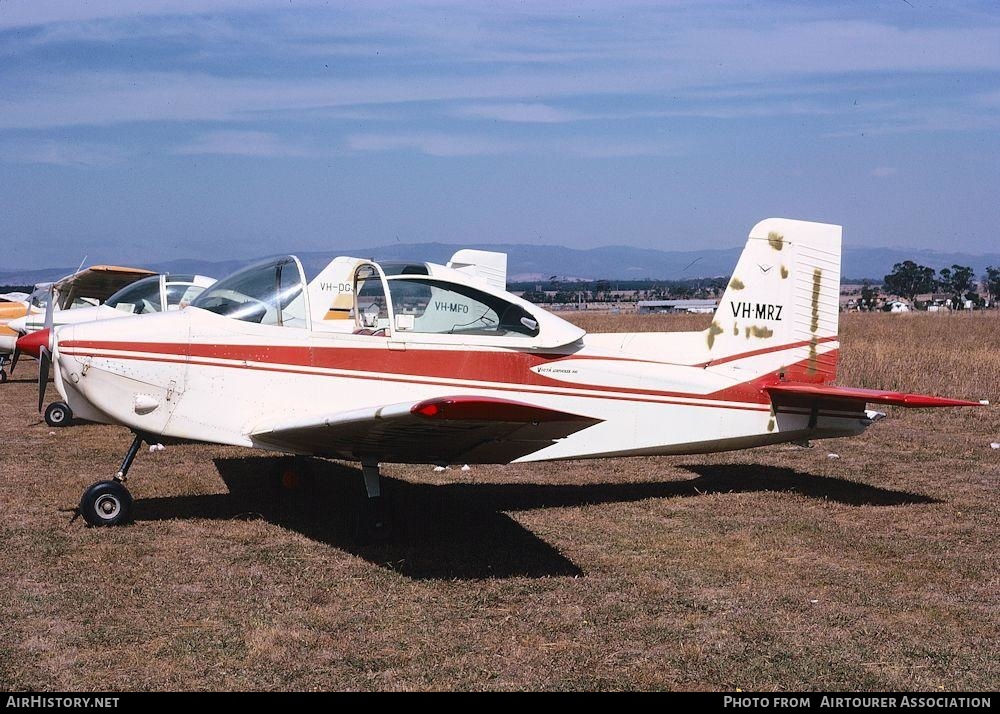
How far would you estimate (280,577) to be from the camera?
5.61 m

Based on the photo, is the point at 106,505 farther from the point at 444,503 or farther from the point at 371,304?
the point at 444,503

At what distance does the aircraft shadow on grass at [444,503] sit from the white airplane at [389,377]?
0.48 meters

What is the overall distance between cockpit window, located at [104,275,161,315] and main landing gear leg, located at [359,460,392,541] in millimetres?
7595

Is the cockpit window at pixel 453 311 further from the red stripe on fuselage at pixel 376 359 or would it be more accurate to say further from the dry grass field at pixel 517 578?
the dry grass field at pixel 517 578

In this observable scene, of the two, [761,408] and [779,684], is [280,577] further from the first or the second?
[761,408]

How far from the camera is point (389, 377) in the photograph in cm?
654

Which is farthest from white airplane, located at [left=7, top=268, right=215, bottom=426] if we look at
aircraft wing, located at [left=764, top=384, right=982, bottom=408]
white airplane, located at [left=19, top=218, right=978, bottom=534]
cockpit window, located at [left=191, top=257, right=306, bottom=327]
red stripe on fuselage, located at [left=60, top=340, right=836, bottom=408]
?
aircraft wing, located at [left=764, top=384, right=982, bottom=408]

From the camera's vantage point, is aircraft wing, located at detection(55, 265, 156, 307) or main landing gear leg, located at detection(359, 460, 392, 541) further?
aircraft wing, located at detection(55, 265, 156, 307)

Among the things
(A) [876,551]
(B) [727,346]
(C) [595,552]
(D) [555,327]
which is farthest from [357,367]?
(A) [876,551]

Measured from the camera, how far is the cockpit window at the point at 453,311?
666cm

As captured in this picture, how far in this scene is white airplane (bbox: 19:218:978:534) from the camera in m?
6.28

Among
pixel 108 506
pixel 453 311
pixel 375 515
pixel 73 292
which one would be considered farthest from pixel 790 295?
pixel 73 292

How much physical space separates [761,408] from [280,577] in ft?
13.8

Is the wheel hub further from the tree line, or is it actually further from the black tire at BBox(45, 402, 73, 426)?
the tree line
